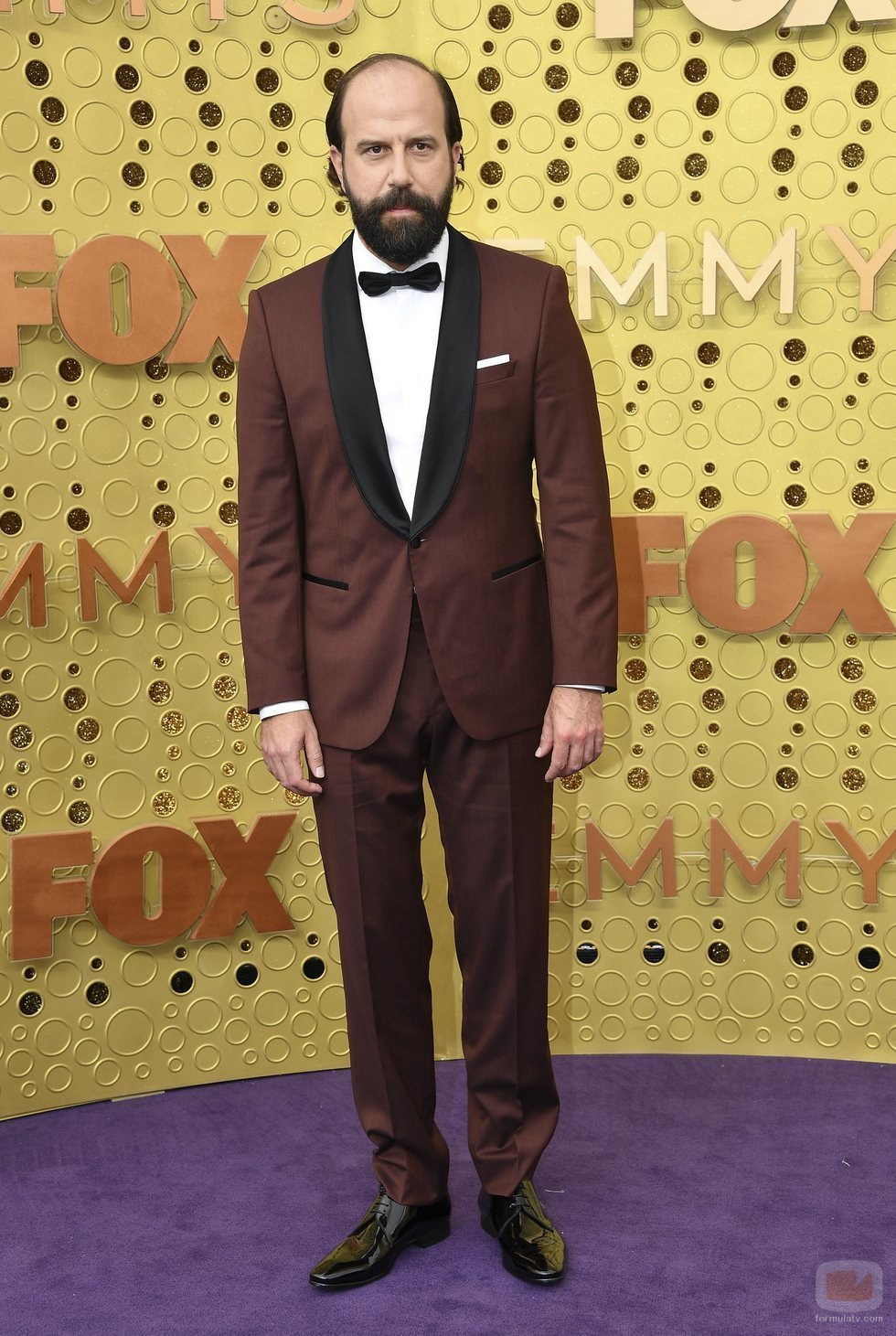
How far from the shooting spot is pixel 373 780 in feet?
6.53

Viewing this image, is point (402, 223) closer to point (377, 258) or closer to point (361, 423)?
point (377, 258)

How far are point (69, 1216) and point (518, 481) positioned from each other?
1.50 meters

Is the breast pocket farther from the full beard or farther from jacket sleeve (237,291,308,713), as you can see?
jacket sleeve (237,291,308,713)

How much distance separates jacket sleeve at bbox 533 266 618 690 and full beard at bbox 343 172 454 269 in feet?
0.65

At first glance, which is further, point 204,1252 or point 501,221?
point 501,221

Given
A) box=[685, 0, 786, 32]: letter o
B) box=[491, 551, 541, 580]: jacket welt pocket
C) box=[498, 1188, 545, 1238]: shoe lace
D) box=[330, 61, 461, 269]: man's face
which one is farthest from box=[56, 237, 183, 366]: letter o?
box=[498, 1188, 545, 1238]: shoe lace

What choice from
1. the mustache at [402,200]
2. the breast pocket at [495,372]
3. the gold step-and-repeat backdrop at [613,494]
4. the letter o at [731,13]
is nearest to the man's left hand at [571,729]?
the breast pocket at [495,372]

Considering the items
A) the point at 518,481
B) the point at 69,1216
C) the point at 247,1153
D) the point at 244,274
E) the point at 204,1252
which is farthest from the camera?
the point at 244,274

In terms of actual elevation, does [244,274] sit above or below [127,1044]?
above

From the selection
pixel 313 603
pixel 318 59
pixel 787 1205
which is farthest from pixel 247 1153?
pixel 318 59

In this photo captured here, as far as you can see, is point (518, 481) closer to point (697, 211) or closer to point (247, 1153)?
point (697, 211)

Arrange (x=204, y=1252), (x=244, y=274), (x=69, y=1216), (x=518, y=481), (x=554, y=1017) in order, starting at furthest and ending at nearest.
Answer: (x=554, y=1017), (x=244, y=274), (x=69, y=1216), (x=204, y=1252), (x=518, y=481)

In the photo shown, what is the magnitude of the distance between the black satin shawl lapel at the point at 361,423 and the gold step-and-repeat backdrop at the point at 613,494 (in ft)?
2.74

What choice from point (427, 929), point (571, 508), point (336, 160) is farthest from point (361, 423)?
point (427, 929)
